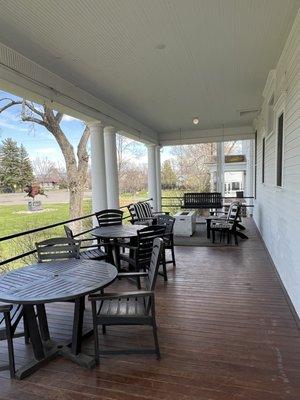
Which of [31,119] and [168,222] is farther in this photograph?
[31,119]

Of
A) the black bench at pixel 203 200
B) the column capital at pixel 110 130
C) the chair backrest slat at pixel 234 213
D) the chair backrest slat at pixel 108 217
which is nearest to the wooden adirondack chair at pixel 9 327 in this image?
the chair backrest slat at pixel 108 217

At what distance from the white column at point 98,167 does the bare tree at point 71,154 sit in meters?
5.80

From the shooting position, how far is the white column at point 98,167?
16.9ft

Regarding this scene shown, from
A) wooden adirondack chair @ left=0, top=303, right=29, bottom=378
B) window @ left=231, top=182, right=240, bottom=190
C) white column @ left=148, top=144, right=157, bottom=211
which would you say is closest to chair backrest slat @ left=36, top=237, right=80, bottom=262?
wooden adirondack chair @ left=0, top=303, right=29, bottom=378

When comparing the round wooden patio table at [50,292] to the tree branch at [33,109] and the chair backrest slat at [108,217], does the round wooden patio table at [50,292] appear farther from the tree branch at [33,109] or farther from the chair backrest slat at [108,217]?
the tree branch at [33,109]

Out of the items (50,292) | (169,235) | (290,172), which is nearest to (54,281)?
(50,292)

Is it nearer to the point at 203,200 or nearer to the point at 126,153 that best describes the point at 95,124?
the point at 203,200

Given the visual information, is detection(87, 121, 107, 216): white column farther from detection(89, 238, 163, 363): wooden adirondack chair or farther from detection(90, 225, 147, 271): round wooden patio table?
detection(89, 238, 163, 363): wooden adirondack chair

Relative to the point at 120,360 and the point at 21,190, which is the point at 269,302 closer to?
the point at 120,360

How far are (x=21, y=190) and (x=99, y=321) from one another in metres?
9.16

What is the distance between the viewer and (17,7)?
234 centimetres

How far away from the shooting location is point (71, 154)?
1073 centimetres

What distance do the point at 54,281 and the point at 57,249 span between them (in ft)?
2.40

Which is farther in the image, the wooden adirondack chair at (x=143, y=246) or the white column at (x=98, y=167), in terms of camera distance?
the white column at (x=98, y=167)
